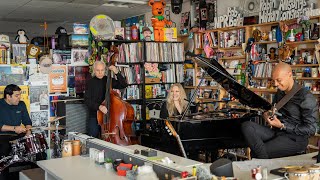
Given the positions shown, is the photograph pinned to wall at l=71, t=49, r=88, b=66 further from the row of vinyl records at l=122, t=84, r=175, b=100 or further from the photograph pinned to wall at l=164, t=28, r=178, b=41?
the photograph pinned to wall at l=164, t=28, r=178, b=41

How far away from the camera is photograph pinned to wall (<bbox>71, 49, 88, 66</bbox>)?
6.38m

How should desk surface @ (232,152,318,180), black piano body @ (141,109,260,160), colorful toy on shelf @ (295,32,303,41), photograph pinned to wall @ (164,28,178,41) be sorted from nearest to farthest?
desk surface @ (232,152,318,180) → black piano body @ (141,109,260,160) → colorful toy on shelf @ (295,32,303,41) → photograph pinned to wall @ (164,28,178,41)

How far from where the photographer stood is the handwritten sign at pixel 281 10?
18.9ft

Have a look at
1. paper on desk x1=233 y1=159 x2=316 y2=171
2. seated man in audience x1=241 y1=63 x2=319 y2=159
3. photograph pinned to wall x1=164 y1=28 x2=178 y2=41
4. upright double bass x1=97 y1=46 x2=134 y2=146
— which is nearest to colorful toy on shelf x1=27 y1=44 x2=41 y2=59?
→ upright double bass x1=97 y1=46 x2=134 y2=146

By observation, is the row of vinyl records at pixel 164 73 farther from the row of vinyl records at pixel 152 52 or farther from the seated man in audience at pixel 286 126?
the seated man in audience at pixel 286 126

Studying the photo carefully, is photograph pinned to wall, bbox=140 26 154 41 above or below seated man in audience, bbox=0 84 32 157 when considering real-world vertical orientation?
above

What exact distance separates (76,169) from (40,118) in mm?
3417

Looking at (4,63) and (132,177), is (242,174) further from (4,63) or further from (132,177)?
(4,63)

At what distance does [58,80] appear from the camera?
20.7 ft

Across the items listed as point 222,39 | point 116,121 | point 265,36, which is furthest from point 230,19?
point 116,121

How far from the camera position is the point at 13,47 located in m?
6.12

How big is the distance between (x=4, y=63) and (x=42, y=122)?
1048 mm

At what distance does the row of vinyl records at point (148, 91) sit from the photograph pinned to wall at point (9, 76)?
168 cm

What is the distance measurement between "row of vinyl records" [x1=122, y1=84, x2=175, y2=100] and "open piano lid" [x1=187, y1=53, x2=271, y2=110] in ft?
9.17
